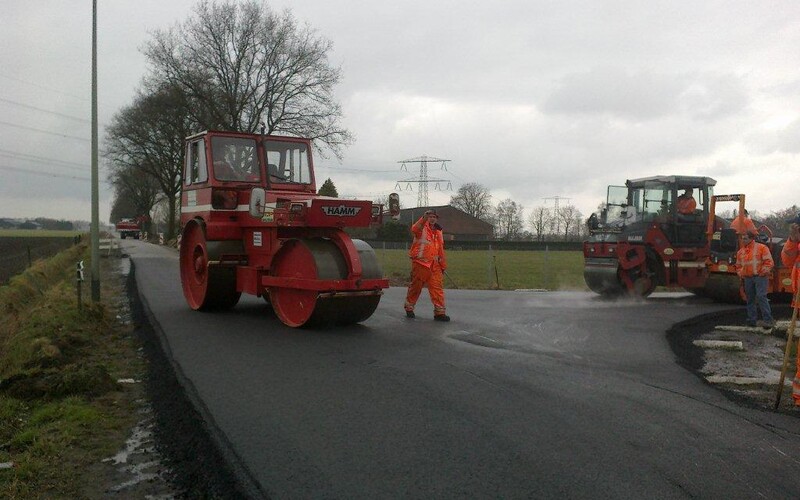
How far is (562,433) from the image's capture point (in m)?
4.86

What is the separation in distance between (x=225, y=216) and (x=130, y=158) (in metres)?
45.3

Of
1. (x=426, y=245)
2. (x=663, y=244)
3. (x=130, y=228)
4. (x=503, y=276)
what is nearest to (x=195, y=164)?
(x=426, y=245)

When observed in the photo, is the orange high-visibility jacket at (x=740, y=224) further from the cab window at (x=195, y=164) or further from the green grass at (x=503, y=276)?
the cab window at (x=195, y=164)

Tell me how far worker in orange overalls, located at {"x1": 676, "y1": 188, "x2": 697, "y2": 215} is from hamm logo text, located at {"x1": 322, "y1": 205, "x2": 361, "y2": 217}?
8843 mm

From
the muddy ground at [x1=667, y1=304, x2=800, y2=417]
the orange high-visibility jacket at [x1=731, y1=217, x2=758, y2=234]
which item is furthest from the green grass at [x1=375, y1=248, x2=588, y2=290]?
the muddy ground at [x1=667, y1=304, x2=800, y2=417]

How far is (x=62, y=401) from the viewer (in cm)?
627

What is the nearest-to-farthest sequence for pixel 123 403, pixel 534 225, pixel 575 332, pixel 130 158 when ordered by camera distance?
pixel 123 403, pixel 575 332, pixel 130 158, pixel 534 225

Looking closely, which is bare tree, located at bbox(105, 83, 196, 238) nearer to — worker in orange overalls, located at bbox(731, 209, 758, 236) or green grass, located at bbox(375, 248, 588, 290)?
green grass, located at bbox(375, 248, 588, 290)

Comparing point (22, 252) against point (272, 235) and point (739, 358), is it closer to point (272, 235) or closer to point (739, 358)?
point (272, 235)

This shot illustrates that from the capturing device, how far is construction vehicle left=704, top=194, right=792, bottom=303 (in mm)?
13977

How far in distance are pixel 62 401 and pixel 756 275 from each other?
989 centimetres

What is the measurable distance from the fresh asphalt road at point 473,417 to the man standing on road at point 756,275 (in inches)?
107

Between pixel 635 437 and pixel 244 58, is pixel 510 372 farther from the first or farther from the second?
pixel 244 58

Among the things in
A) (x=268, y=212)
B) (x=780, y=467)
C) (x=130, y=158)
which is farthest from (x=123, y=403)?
(x=130, y=158)
